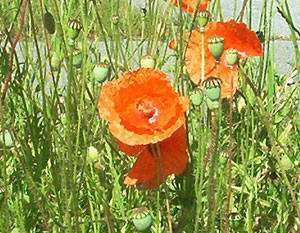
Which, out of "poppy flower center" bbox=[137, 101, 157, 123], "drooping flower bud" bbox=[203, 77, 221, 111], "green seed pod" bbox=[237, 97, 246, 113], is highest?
"drooping flower bud" bbox=[203, 77, 221, 111]

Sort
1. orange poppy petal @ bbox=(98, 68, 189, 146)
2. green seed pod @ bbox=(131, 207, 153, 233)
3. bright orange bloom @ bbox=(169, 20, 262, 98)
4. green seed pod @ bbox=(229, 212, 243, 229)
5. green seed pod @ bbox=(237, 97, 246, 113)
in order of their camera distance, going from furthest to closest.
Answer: green seed pod @ bbox=(237, 97, 246, 113), bright orange bloom @ bbox=(169, 20, 262, 98), green seed pod @ bbox=(229, 212, 243, 229), orange poppy petal @ bbox=(98, 68, 189, 146), green seed pod @ bbox=(131, 207, 153, 233)

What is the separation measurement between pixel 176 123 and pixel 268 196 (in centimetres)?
36

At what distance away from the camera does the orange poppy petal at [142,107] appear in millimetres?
967

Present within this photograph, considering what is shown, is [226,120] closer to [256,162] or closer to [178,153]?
[256,162]

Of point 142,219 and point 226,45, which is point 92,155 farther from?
point 226,45

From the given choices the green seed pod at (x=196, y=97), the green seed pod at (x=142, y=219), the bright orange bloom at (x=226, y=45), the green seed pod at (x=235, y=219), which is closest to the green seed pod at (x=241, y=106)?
the bright orange bloom at (x=226, y=45)

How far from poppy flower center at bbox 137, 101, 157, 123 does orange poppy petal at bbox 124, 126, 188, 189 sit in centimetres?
5

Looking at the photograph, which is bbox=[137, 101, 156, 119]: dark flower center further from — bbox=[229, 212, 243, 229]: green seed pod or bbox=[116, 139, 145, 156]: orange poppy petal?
bbox=[229, 212, 243, 229]: green seed pod

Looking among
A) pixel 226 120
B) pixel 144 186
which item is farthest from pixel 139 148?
pixel 226 120

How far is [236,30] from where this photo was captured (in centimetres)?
123

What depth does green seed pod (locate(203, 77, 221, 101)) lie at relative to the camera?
88 centimetres

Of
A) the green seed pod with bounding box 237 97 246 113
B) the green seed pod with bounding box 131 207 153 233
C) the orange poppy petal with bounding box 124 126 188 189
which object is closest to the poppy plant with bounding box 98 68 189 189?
the orange poppy petal with bounding box 124 126 188 189

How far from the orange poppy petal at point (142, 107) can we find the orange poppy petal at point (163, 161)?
0.06 m

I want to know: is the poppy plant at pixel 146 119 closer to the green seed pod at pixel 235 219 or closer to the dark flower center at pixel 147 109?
the dark flower center at pixel 147 109
